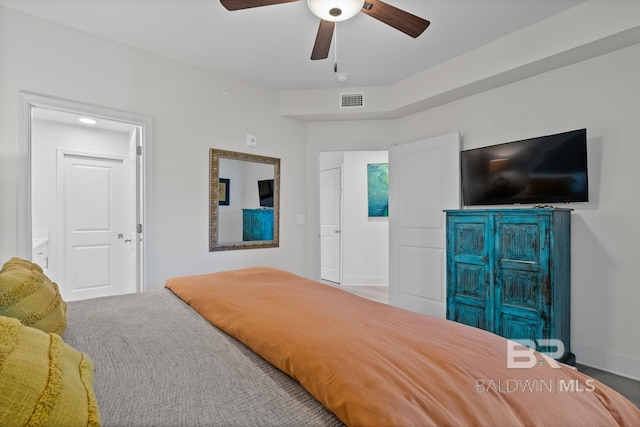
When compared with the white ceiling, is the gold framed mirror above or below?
below

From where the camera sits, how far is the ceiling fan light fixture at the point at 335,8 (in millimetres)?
1743

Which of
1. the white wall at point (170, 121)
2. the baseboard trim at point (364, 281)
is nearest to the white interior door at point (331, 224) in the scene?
the baseboard trim at point (364, 281)

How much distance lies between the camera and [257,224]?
12.0 ft

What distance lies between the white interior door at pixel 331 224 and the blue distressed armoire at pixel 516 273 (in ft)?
9.73

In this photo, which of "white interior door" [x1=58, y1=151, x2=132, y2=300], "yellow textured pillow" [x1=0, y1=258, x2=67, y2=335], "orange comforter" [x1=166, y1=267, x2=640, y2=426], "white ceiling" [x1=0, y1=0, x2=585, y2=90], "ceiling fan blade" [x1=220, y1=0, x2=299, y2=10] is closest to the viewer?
"orange comforter" [x1=166, y1=267, x2=640, y2=426]

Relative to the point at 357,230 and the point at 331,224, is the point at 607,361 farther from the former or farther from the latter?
the point at 331,224

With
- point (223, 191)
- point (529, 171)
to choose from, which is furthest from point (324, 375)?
point (223, 191)

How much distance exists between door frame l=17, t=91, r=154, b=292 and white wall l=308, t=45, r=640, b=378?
134 inches

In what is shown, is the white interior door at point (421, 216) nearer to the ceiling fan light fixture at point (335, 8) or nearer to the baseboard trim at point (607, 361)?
the baseboard trim at point (607, 361)

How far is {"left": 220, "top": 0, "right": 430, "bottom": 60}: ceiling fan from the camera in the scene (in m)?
1.74

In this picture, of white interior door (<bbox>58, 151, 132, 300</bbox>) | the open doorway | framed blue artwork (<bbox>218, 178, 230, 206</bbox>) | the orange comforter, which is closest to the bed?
the orange comforter

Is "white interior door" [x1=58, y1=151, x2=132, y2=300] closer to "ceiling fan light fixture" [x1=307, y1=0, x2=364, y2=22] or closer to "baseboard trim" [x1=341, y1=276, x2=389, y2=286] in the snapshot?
"baseboard trim" [x1=341, y1=276, x2=389, y2=286]

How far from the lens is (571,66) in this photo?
8.63 feet

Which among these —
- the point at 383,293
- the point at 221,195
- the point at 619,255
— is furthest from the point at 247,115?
the point at 619,255
